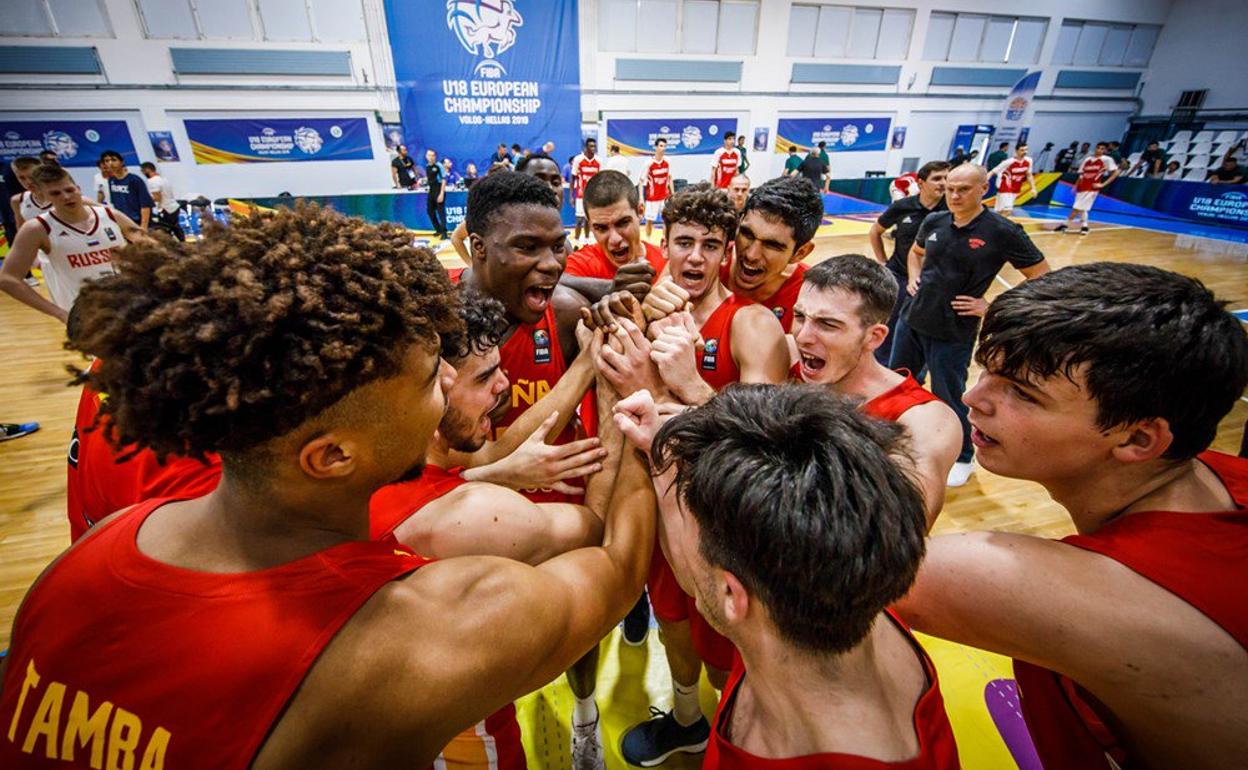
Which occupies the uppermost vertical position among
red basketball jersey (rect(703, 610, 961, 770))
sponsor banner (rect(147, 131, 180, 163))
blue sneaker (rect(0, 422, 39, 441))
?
sponsor banner (rect(147, 131, 180, 163))

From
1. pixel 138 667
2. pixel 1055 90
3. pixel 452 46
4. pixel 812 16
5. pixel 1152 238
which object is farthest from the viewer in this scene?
pixel 1055 90

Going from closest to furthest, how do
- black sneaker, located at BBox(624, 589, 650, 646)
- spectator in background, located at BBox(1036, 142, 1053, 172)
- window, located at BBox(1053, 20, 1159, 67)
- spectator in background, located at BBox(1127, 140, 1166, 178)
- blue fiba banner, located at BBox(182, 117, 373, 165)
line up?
black sneaker, located at BBox(624, 589, 650, 646) < blue fiba banner, located at BBox(182, 117, 373, 165) < spectator in background, located at BBox(1127, 140, 1166, 178) < window, located at BBox(1053, 20, 1159, 67) < spectator in background, located at BBox(1036, 142, 1053, 172)

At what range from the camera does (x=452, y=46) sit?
1327 cm

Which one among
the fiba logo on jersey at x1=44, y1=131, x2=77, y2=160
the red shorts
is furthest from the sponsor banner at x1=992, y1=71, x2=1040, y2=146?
the fiba logo on jersey at x1=44, y1=131, x2=77, y2=160

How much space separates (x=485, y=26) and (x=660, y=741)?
1555cm

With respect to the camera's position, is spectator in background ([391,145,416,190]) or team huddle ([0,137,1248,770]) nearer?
team huddle ([0,137,1248,770])

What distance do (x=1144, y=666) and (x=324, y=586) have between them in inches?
61.5

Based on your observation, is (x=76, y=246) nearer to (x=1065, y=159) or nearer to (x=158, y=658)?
(x=158, y=658)

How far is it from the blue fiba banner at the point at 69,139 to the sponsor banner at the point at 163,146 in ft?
1.44

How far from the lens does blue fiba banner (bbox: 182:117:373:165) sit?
13.9m

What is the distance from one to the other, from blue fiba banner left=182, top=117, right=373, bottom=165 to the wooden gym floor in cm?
772

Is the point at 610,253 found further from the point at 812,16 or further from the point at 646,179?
the point at 812,16

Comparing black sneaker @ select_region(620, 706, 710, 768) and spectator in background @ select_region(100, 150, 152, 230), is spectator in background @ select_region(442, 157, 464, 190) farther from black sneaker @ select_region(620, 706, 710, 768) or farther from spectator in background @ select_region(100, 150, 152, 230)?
black sneaker @ select_region(620, 706, 710, 768)

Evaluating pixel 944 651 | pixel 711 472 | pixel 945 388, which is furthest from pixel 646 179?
pixel 711 472
